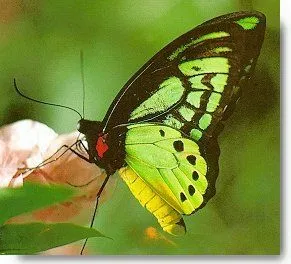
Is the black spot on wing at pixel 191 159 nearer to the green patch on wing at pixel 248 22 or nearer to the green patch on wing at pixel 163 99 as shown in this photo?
the green patch on wing at pixel 163 99

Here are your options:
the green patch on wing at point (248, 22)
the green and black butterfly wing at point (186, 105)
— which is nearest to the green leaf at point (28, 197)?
the green and black butterfly wing at point (186, 105)

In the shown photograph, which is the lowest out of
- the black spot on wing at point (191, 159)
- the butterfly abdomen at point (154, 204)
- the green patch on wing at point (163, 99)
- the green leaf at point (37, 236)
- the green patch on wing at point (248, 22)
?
the green leaf at point (37, 236)

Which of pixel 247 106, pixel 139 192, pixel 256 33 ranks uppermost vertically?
pixel 256 33

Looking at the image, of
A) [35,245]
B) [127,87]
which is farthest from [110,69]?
[35,245]

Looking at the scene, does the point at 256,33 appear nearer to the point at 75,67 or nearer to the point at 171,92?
the point at 171,92

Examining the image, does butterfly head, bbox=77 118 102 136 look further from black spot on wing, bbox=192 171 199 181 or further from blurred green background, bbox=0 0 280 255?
black spot on wing, bbox=192 171 199 181

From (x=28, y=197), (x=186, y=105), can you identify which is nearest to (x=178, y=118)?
(x=186, y=105)

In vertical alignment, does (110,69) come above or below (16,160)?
above

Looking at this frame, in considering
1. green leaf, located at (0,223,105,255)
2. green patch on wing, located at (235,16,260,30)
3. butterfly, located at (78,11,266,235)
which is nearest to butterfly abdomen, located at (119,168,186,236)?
butterfly, located at (78,11,266,235)
